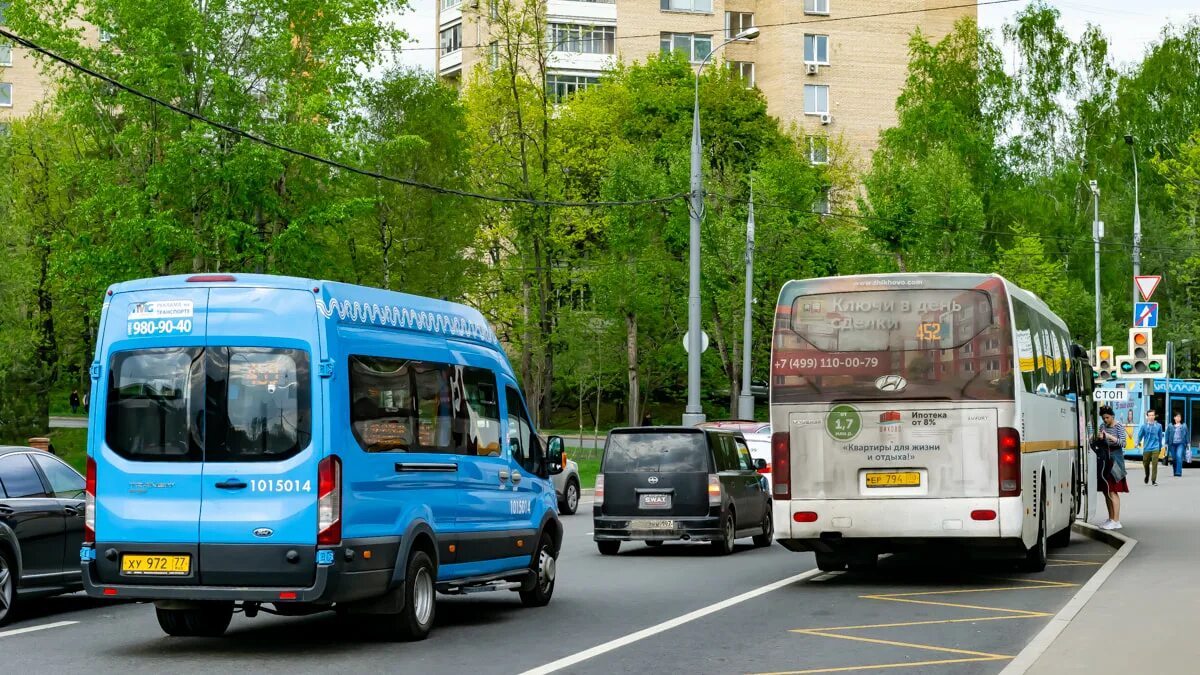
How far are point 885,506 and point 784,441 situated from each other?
47.5 inches

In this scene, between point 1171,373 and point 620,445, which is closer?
point 620,445

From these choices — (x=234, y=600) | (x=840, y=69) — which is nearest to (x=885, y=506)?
(x=234, y=600)

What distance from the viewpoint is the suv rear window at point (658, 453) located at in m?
20.6

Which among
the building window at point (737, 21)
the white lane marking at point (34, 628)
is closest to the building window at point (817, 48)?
the building window at point (737, 21)

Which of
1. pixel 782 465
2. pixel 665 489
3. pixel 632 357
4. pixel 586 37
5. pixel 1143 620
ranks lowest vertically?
pixel 1143 620

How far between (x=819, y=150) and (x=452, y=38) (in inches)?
731

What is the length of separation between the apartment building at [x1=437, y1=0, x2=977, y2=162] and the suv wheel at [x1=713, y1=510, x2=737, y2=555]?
185ft

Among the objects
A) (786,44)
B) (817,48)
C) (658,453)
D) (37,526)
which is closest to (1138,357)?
(658,453)

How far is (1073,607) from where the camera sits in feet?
44.4

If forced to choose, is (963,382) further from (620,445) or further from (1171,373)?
(1171,373)

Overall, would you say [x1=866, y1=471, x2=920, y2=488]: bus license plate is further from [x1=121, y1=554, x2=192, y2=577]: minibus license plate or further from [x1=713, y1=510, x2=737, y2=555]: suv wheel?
[x1=121, y1=554, x2=192, y2=577]: minibus license plate

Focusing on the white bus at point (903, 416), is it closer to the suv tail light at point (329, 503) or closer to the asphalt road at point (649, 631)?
the asphalt road at point (649, 631)

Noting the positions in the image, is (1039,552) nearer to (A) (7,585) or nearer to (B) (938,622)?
(B) (938,622)

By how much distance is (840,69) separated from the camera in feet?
267
